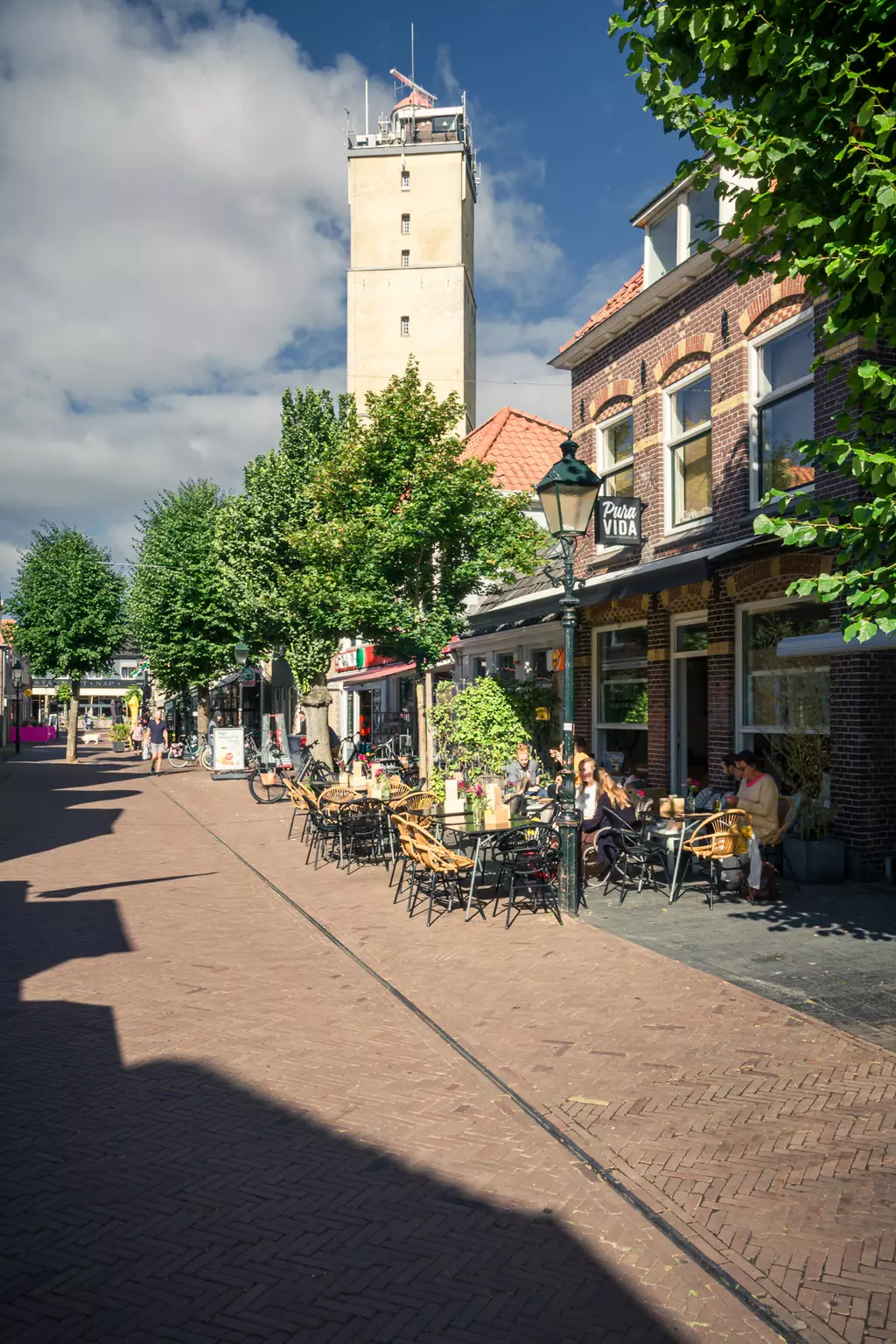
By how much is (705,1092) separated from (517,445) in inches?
860

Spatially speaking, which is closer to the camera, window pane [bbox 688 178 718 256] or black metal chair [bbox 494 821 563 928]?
black metal chair [bbox 494 821 563 928]

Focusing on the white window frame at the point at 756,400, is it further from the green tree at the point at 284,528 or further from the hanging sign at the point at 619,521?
the green tree at the point at 284,528

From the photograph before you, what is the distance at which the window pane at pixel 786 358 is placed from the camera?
11445 millimetres

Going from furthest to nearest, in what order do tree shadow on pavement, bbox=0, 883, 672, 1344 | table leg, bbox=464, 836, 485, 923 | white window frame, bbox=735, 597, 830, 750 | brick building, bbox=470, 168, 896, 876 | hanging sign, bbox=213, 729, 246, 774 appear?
hanging sign, bbox=213, 729, 246, 774 → white window frame, bbox=735, 597, 830, 750 → brick building, bbox=470, 168, 896, 876 → table leg, bbox=464, 836, 485, 923 → tree shadow on pavement, bbox=0, 883, 672, 1344

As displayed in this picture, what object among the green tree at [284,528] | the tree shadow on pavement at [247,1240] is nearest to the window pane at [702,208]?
the green tree at [284,528]

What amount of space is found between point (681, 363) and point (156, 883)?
30.6ft

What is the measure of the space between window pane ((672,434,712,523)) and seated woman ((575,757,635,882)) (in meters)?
4.12

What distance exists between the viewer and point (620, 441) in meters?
16.0

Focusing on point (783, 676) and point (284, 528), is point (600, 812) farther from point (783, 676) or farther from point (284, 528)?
point (284, 528)

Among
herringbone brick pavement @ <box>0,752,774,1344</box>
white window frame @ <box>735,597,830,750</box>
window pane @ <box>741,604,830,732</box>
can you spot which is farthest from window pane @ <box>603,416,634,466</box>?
herringbone brick pavement @ <box>0,752,774,1344</box>

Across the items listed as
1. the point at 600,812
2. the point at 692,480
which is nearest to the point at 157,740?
the point at 692,480

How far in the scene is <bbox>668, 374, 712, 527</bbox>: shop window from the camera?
44.0 ft

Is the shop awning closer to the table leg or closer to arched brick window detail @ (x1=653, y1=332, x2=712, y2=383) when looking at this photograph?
the table leg

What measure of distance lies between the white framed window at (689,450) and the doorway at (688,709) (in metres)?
1.50
